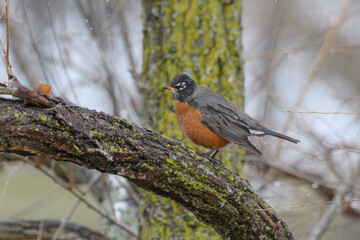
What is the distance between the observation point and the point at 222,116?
3.56m

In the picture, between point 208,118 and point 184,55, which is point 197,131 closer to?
point 208,118

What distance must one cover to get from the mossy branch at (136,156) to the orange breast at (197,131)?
89 centimetres

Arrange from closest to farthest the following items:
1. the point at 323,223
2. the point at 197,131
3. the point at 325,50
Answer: the point at 197,131 → the point at 323,223 → the point at 325,50

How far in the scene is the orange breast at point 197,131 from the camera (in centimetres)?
347

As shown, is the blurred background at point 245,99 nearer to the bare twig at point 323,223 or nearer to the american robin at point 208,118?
the bare twig at point 323,223

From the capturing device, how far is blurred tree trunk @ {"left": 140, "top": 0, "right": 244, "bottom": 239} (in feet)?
12.5

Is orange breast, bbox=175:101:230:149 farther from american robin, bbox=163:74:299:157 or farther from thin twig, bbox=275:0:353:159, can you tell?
thin twig, bbox=275:0:353:159

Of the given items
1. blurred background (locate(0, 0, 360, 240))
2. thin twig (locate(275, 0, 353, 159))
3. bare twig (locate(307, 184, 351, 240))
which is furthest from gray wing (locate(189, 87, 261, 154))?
bare twig (locate(307, 184, 351, 240))

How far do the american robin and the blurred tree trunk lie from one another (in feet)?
0.81

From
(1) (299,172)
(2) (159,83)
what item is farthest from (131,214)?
(1) (299,172)

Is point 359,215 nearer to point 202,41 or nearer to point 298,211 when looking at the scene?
point 298,211

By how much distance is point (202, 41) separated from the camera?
3824 mm

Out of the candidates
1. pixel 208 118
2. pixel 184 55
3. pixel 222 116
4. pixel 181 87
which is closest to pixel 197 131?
pixel 208 118

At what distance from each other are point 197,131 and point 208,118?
0.17m
